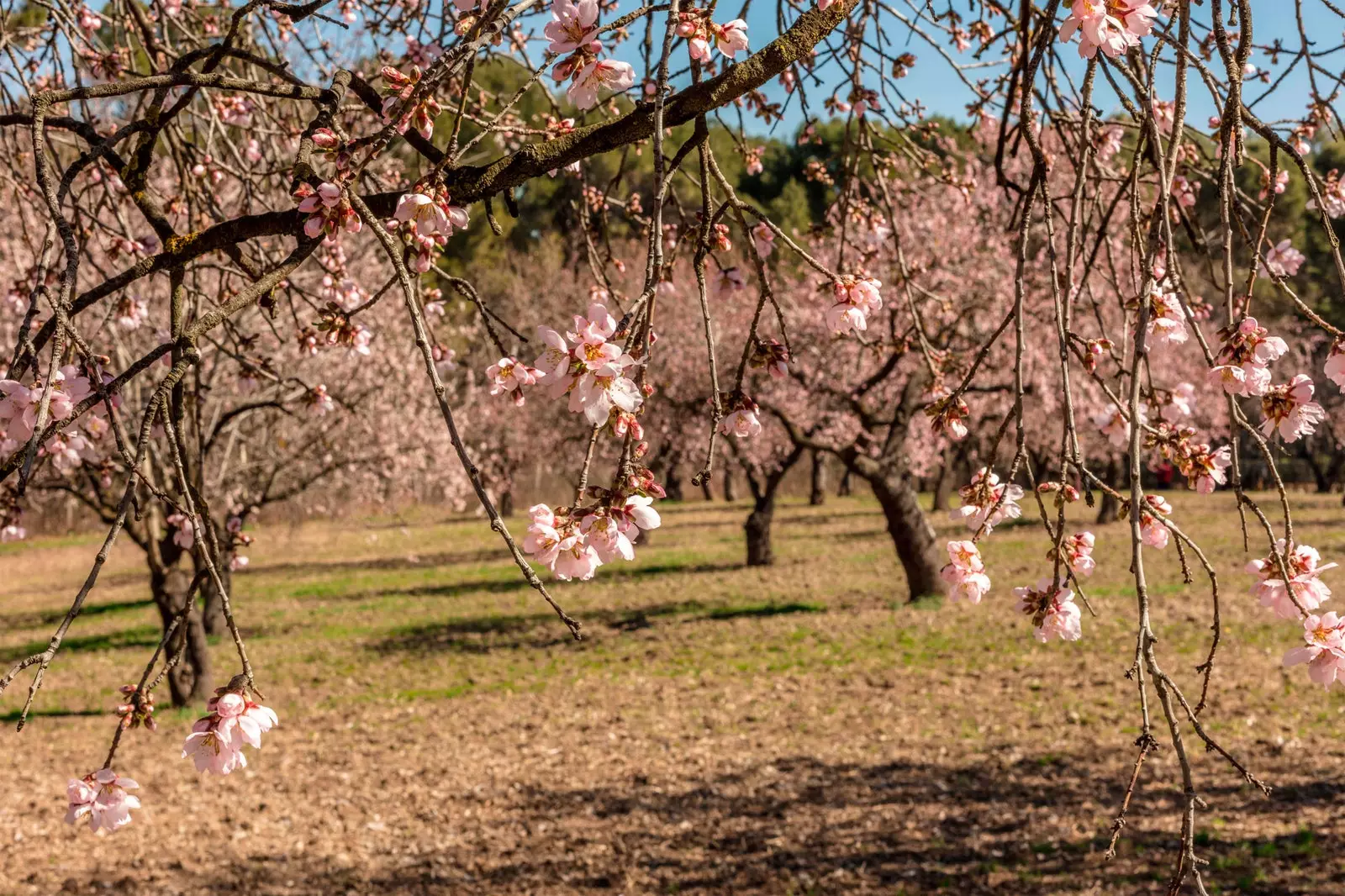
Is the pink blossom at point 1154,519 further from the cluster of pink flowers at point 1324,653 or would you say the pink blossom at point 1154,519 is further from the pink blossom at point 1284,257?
the pink blossom at point 1284,257

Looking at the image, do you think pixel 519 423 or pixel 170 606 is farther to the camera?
pixel 519 423

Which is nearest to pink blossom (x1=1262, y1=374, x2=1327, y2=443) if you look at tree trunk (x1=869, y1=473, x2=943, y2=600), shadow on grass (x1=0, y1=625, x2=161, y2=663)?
tree trunk (x1=869, y1=473, x2=943, y2=600)

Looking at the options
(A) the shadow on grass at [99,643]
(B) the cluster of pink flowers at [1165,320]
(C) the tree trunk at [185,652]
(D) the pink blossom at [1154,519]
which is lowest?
(A) the shadow on grass at [99,643]

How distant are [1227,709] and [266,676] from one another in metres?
7.63

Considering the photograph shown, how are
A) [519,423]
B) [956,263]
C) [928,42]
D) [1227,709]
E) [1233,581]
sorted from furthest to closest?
[519,423] < [956,263] < [1233,581] < [1227,709] < [928,42]

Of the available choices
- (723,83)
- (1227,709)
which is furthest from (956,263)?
(723,83)

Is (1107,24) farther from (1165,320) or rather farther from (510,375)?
(510,375)

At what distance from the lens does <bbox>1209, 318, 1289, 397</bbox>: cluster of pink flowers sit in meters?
1.38

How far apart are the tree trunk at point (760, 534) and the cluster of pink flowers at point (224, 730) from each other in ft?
43.7

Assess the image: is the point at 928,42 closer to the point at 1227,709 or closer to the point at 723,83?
the point at 723,83

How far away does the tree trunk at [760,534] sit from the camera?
14734 mm

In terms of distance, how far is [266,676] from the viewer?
9523 mm

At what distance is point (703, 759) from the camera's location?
6328 millimetres

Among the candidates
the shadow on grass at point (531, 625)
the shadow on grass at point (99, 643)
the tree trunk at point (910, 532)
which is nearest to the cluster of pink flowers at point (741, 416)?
the shadow on grass at point (531, 625)
